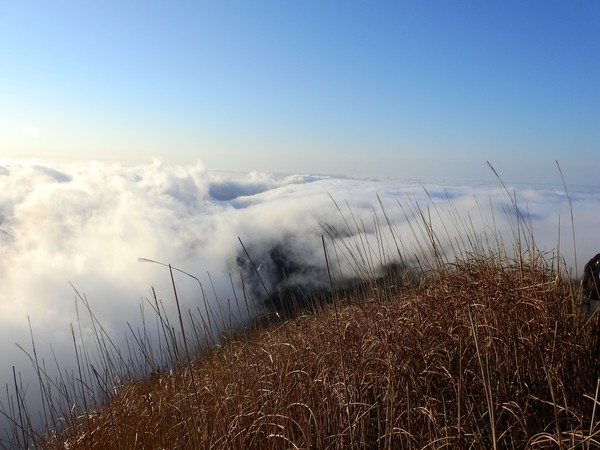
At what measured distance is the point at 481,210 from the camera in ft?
13.8

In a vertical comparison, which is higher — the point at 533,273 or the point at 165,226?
the point at 533,273

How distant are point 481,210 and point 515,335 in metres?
2.15

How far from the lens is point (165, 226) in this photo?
151000 millimetres

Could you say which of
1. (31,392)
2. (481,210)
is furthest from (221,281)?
(481,210)

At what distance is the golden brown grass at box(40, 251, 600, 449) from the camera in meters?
1.90

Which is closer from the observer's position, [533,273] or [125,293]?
[533,273]

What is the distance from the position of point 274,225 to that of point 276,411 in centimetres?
13016

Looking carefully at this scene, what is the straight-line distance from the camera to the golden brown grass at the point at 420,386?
6.23ft

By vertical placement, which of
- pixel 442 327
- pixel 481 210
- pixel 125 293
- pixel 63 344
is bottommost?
pixel 63 344

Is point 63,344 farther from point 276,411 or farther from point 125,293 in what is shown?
point 276,411

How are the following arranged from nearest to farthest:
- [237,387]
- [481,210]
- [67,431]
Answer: [237,387], [67,431], [481,210]

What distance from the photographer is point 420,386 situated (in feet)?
7.06

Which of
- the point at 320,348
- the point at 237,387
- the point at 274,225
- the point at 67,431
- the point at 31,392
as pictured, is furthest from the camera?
the point at 274,225

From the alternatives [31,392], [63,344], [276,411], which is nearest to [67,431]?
[276,411]
